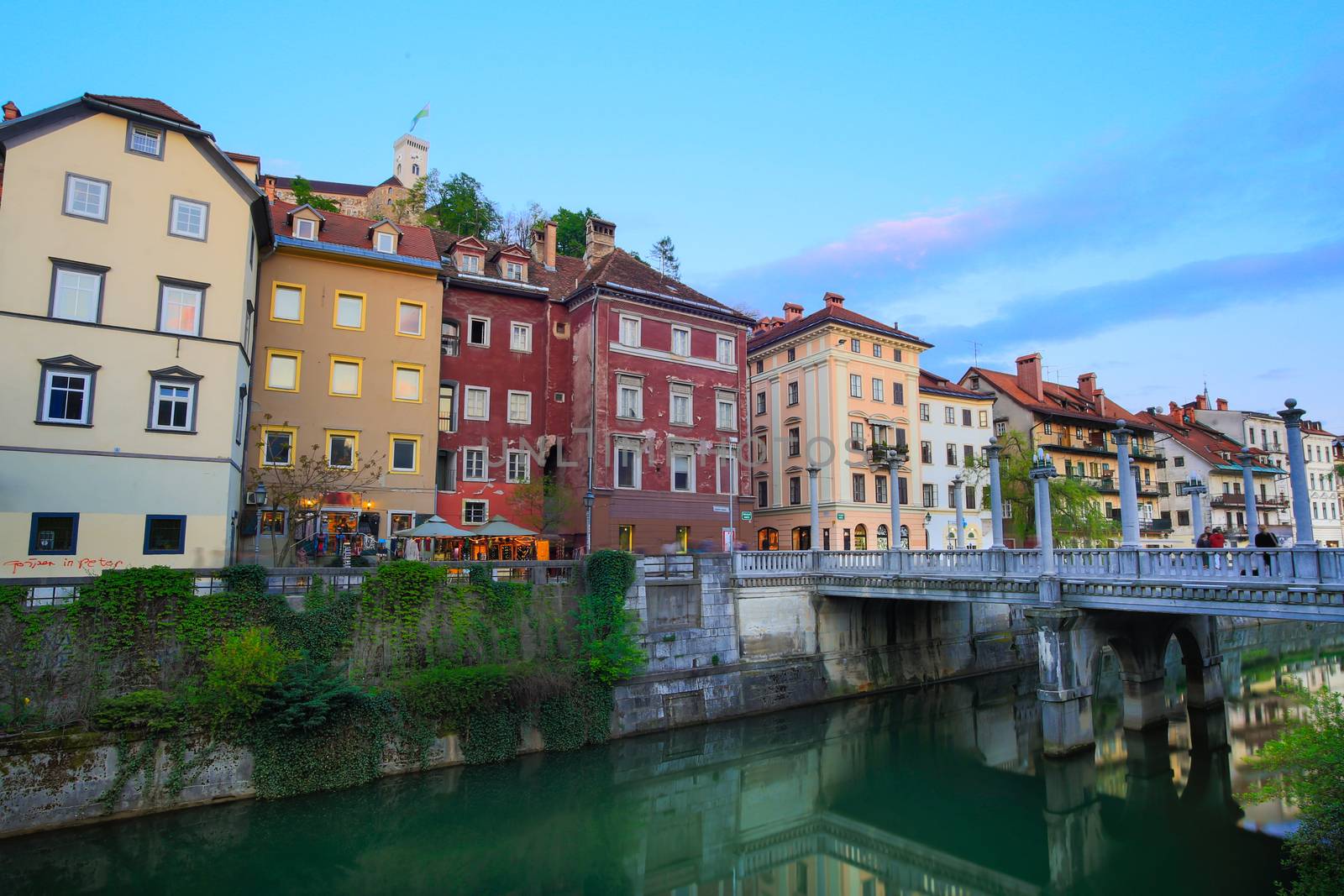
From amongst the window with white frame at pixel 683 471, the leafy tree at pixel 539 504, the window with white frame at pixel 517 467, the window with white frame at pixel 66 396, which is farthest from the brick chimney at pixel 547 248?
the window with white frame at pixel 66 396

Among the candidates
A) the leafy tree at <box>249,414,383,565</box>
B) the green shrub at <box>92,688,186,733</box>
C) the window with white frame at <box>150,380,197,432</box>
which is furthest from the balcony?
the green shrub at <box>92,688,186,733</box>

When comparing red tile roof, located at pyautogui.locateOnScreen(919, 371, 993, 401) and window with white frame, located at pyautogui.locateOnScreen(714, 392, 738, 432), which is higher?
red tile roof, located at pyautogui.locateOnScreen(919, 371, 993, 401)

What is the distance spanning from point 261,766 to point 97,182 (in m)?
18.3

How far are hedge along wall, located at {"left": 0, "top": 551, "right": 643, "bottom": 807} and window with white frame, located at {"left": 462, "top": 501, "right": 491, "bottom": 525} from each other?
38.6 feet

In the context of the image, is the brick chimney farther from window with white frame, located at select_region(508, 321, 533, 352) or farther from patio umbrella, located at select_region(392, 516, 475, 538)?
patio umbrella, located at select_region(392, 516, 475, 538)

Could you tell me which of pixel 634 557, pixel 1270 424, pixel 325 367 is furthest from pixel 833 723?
pixel 1270 424

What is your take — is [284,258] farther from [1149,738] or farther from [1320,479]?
[1320,479]

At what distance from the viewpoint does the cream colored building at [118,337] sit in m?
22.2

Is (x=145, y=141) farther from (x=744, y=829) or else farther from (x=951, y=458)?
(x=951, y=458)

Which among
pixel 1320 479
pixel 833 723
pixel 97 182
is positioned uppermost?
pixel 97 182

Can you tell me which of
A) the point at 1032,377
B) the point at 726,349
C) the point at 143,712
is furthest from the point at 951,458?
the point at 143,712

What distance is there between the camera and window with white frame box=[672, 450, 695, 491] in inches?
1529

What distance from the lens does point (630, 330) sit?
38.4m

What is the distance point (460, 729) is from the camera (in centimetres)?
2141
